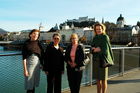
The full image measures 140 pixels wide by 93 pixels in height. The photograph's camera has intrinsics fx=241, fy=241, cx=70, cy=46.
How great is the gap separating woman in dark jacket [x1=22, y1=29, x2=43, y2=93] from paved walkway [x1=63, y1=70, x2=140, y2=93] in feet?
6.17

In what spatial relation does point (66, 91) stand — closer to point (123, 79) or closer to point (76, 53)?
point (76, 53)

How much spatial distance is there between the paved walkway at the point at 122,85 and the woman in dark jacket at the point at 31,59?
1.88 m

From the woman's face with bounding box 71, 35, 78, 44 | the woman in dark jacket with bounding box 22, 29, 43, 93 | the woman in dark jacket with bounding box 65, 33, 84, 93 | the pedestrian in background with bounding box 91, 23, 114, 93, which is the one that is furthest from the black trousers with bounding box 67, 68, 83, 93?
the woman in dark jacket with bounding box 22, 29, 43, 93

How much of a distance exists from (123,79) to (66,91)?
2.44m

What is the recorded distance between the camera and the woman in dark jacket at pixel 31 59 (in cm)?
420

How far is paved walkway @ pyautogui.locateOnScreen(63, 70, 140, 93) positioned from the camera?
5975 millimetres

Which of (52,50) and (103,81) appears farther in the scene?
(103,81)

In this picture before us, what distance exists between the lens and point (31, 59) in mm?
4246

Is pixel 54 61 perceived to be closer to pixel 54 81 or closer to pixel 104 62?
pixel 54 81

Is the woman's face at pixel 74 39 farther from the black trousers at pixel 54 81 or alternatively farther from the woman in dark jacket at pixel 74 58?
the black trousers at pixel 54 81

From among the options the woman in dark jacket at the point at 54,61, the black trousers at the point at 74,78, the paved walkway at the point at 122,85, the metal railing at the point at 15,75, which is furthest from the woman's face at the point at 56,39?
the paved walkway at the point at 122,85

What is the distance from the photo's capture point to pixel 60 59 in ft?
15.0

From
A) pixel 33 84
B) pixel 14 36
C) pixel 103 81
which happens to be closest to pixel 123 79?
pixel 103 81

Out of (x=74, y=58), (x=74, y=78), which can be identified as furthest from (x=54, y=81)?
(x=74, y=58)
